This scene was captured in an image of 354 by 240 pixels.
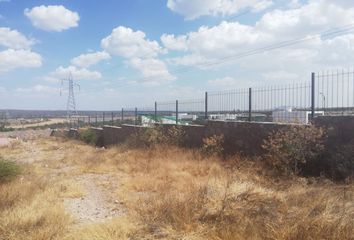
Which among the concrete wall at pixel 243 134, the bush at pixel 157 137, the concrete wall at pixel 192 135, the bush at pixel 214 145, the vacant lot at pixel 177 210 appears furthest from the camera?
the bush at pixel 157 137

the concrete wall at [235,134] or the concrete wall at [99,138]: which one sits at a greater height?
the concrete wall at [235,134]

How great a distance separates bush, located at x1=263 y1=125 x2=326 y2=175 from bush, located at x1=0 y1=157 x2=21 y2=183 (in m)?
6.89

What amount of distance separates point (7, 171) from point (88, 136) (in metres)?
21.9

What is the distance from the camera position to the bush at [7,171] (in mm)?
11273

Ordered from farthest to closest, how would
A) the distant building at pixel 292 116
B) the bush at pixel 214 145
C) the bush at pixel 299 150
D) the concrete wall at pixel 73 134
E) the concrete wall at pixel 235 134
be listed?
the concrete wall at pixel 73 134
the bush at pixel 214 145
the concrete wall at pixel 235 134
the distant building at pixel 292 116
the bush at pixel 299 150

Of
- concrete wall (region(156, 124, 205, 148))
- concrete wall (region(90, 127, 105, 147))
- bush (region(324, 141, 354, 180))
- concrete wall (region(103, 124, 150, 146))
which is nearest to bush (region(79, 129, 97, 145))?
concrete wall (region(90, 127, 105, 147))

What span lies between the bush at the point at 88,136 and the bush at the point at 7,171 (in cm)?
2005

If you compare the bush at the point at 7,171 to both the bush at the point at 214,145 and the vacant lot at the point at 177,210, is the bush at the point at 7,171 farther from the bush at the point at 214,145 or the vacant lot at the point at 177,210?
the bush at the point at 214,145

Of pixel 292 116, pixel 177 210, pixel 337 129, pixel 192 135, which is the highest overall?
pixel 292 116

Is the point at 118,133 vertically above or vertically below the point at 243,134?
below

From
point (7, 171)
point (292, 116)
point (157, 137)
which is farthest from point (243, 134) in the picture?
point (7, 171)

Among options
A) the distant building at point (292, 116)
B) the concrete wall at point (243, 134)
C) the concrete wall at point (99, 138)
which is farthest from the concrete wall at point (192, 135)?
the concrete wall at point (99, 138)

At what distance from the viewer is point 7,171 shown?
11438 millimetres

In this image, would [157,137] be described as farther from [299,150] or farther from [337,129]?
[337,129]
